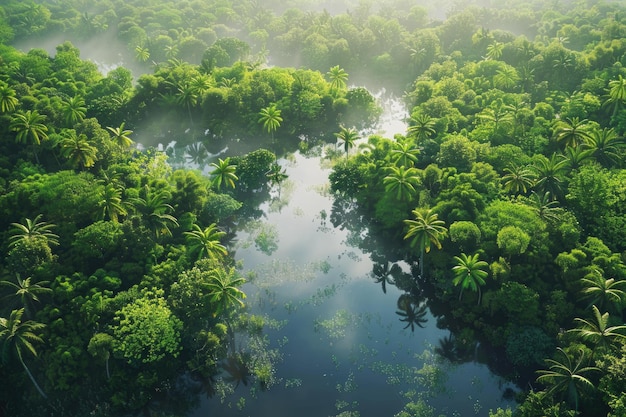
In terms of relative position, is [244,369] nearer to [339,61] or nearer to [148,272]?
[148,272]

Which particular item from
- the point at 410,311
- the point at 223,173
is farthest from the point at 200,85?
the point at 410,311

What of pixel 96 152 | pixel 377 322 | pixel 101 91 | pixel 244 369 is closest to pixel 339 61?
pixel 101 91

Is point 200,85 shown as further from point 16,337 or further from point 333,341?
point 16,337

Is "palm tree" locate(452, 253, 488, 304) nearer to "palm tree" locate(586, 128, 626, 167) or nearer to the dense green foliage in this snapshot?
the dense green foliage

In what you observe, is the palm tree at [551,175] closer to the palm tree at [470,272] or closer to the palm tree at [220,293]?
the palm tree at [470,272]

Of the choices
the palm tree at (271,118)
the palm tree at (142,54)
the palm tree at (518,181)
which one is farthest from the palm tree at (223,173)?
the palm tree at (142,54)
